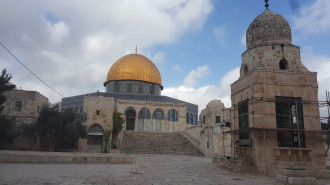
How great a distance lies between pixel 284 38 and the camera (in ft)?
35.1

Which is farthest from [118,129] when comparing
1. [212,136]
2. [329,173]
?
[329,173]

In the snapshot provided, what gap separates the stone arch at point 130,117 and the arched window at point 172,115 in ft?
14.6

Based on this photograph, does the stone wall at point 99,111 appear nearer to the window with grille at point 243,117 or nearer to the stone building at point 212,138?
the stone building at point 212,138

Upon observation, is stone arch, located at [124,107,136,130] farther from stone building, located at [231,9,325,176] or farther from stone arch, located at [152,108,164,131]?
stone building, located at [231,9,325,176]

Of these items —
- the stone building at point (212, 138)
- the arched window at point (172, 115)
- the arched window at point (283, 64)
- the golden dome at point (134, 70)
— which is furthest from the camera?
the golden dome at point (134, 70)

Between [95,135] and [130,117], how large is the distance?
36.9 feet

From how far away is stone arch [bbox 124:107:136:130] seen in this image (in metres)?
29.8

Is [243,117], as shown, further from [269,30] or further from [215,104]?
[215,104]

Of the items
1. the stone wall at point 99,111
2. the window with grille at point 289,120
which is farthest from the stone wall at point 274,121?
the stone wall at point 99,111

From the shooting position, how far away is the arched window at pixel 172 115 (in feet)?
98.8

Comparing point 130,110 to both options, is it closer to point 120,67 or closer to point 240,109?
point 120,67

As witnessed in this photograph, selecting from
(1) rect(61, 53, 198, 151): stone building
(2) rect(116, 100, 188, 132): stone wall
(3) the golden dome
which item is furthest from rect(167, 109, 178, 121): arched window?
(3) the golden dome

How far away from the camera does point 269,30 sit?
10.8 metres

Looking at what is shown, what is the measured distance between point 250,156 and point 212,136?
27.2 feet
